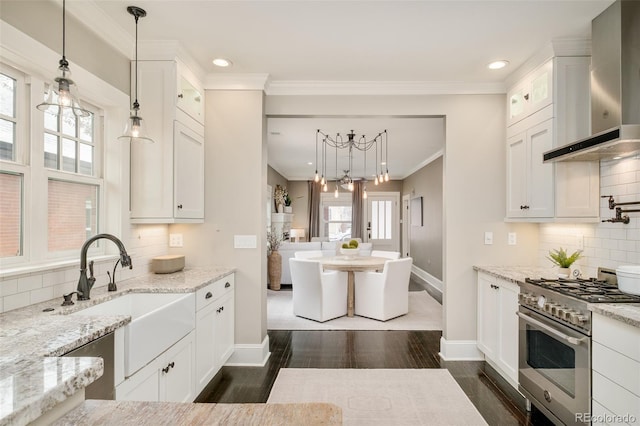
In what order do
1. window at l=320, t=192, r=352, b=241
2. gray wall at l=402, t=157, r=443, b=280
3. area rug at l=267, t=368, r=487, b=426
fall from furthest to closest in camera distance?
window at l=320, t=192, r=352, b=241
gray wall at l=402, t=157, r=443, b=280
area rug at l=267, t=368, r=487, b=426

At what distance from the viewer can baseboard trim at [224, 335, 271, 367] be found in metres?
3.21

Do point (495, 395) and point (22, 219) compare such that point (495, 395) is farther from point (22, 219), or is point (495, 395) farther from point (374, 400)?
point (22, 219)

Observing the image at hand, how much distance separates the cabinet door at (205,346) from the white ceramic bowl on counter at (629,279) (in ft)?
8.62

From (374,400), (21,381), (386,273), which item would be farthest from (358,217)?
(21,381)

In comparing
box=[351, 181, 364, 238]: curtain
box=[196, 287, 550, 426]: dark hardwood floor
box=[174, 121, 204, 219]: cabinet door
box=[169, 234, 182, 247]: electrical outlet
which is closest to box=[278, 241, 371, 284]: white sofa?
box=[196, 287, 550, 426]: dark hardwood floor

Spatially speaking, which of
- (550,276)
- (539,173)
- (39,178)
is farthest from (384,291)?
(39,178)

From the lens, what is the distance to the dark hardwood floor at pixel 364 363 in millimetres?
2547

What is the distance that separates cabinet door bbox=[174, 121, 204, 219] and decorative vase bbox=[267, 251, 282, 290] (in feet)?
11.1

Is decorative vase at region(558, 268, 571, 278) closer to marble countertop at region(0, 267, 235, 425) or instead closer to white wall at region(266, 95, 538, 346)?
white wall at region(266, 95, 538, 346)

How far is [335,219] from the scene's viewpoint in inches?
424

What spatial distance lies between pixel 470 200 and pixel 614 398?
198cm

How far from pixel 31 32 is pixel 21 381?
6.01 ft

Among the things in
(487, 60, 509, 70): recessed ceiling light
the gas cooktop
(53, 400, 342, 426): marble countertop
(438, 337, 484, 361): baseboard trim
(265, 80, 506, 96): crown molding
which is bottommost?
(438, 337, 484, 361): baseboard trim

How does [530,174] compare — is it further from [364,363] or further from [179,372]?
[179,372]
